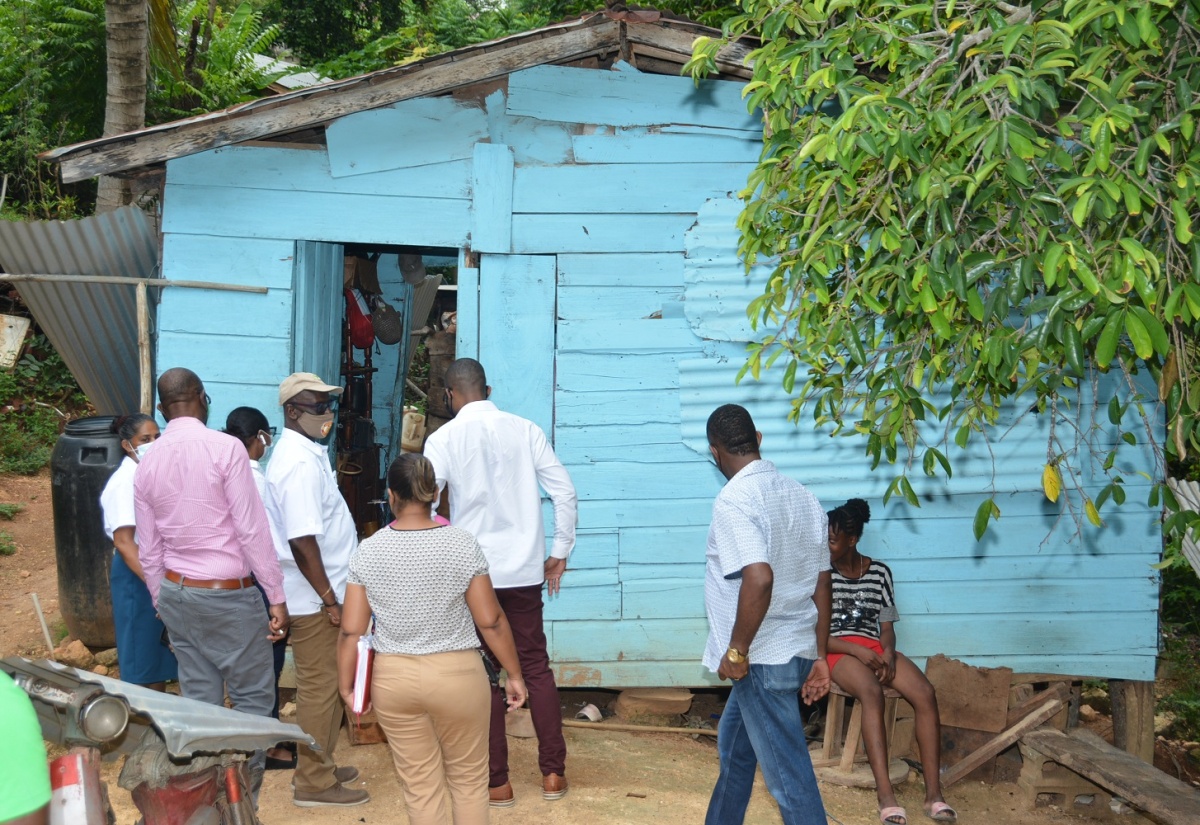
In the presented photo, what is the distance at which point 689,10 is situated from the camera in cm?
1119

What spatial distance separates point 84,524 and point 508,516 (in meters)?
3.14

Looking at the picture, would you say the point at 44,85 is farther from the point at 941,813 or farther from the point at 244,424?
the point at 941,813

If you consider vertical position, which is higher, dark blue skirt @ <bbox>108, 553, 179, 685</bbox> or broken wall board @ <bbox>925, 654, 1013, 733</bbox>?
dark blue skirt @ <bbox>108, 553, 179, 685</bbox>

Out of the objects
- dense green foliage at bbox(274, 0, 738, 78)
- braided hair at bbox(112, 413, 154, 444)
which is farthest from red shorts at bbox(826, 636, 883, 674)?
dense green foliage at bbox(274, 0, 738, 78)

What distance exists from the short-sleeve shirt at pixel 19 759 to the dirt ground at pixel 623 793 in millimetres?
3169

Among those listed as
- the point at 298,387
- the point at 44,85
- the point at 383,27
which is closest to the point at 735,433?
the point at 298,387

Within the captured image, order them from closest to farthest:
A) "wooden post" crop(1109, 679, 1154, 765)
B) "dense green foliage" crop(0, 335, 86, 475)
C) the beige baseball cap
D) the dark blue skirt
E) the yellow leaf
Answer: the yellow leaf → the beige baseball cap → the dark blue skirt → "wooden post" crop(1109, 679, 1154, 765) → "dense green foliage" crop(0, 335, 86, 475)

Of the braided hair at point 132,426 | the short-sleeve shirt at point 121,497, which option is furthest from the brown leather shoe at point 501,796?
the braided hair at point 132,426

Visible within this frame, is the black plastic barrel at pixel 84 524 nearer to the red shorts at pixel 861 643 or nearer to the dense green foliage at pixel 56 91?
the red shorts at pixel 861 643

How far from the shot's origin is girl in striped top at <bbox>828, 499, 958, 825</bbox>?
523cm

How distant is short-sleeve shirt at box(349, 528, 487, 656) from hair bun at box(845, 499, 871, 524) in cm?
241

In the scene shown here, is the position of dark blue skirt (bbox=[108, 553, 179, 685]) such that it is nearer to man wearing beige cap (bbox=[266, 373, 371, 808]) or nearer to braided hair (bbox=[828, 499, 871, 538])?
man wearing beige cap (bbox=[266, 373, 371, 808])

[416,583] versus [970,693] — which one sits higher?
[416,583]

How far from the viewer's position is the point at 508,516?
4762 mm
